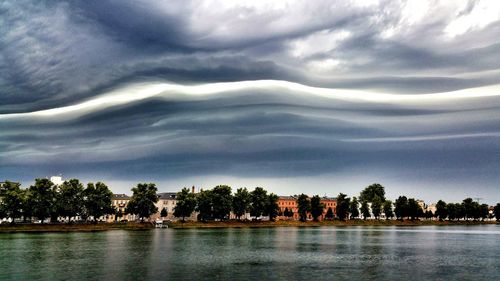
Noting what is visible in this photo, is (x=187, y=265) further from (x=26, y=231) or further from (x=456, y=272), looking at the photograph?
(x=26, y=231)

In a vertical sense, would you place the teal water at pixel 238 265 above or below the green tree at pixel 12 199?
below

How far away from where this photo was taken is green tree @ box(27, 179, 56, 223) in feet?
627

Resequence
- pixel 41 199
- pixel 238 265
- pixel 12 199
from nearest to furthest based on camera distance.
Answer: pixel 238 265
pixel 12 199
pixel 41 199

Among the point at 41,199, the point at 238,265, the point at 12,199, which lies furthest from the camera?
the point at 41,199

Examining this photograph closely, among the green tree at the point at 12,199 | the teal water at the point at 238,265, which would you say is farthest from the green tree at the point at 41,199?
the teal water at the point at 238,265

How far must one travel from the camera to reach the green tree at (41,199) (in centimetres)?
19100

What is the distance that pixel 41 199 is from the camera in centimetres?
19312

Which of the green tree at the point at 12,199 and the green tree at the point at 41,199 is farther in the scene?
the green tree at the point at 41,199

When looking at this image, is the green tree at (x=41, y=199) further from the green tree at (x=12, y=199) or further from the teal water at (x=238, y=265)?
the teal water at (x=238, y=265)

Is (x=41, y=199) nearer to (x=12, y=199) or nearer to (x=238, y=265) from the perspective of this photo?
(x=12, y=199)

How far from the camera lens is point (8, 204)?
18700cm

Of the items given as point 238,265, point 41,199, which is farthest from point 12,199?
point 238,265

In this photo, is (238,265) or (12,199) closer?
(238,265)

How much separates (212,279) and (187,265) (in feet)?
50.8
